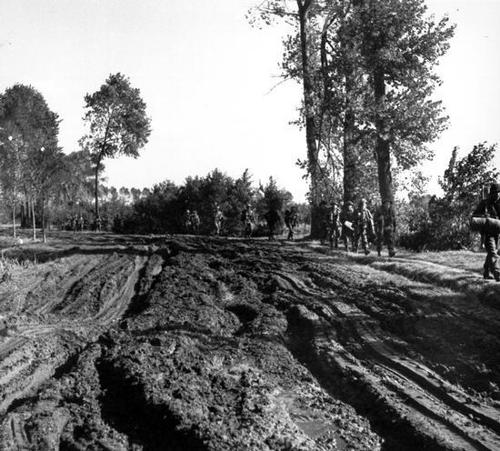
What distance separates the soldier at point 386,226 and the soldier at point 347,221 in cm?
113

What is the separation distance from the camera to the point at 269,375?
24.6 ft

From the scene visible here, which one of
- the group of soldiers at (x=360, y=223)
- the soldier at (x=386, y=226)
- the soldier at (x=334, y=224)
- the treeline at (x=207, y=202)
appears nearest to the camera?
the soldier at (x=386, y=226)

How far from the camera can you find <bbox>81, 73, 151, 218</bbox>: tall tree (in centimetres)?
5288

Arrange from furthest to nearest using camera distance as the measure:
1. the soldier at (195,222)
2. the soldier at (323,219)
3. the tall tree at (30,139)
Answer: the soldier at (195,222) → the tall tree at (30,139) → the soldier at (323,219)

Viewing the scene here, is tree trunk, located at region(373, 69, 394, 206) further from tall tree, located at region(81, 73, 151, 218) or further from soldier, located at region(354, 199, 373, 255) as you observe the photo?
tall tree, located at region(81, 73, 151, 218)

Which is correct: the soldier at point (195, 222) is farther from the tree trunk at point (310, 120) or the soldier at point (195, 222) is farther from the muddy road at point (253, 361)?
the muddy road at point (253, 361)

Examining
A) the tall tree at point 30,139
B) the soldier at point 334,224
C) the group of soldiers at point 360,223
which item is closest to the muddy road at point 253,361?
the group of soldiers at point 360,223

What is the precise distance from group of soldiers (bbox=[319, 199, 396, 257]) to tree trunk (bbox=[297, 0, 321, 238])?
0.97 meters

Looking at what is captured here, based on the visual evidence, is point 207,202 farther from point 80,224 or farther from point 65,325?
point 65,325

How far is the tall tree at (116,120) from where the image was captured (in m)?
52.9

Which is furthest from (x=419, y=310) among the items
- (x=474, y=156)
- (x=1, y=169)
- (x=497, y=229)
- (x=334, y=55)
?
(x=1, y=169)

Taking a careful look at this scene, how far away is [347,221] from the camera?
21047mm

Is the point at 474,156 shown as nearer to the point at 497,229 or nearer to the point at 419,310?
the point at 497,229

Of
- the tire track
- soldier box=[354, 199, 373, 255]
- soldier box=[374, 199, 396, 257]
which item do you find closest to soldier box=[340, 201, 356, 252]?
soldier box=[354, 199, 373, 255]
